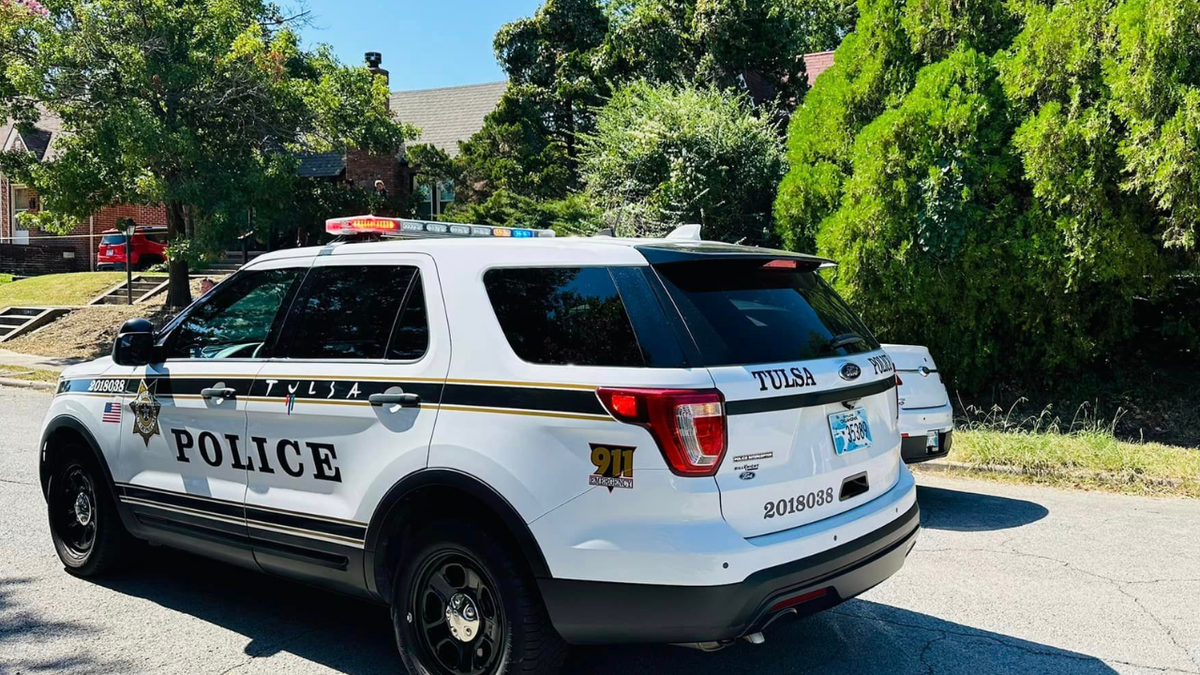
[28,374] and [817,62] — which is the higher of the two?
[817,62]

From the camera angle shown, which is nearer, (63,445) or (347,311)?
(347,311)

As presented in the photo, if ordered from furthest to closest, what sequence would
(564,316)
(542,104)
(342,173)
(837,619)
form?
1. (342,173)
2. (542,104)
3. (837,619)
4. (564,316)

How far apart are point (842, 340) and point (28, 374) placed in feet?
49.3

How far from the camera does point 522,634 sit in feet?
11.3

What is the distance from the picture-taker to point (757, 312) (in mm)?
3717

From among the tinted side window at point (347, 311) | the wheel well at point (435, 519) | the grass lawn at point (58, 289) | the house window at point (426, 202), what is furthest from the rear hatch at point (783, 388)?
the house window at point (426, 202)

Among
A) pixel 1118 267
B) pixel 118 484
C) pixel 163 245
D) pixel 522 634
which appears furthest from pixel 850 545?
pixel 163 245

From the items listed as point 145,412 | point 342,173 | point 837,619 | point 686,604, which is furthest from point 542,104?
point 686,604

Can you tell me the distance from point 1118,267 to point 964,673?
22.4 ft

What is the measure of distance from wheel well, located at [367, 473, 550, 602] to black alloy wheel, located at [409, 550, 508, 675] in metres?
0.15

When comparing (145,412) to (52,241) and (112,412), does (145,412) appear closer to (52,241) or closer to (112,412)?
(112,412)

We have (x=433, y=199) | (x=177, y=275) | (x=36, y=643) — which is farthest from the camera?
(x=433, y=199)

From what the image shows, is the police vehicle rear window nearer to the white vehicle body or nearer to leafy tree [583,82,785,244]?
the white vehicle body

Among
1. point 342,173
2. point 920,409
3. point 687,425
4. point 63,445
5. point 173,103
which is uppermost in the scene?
point 173,103
